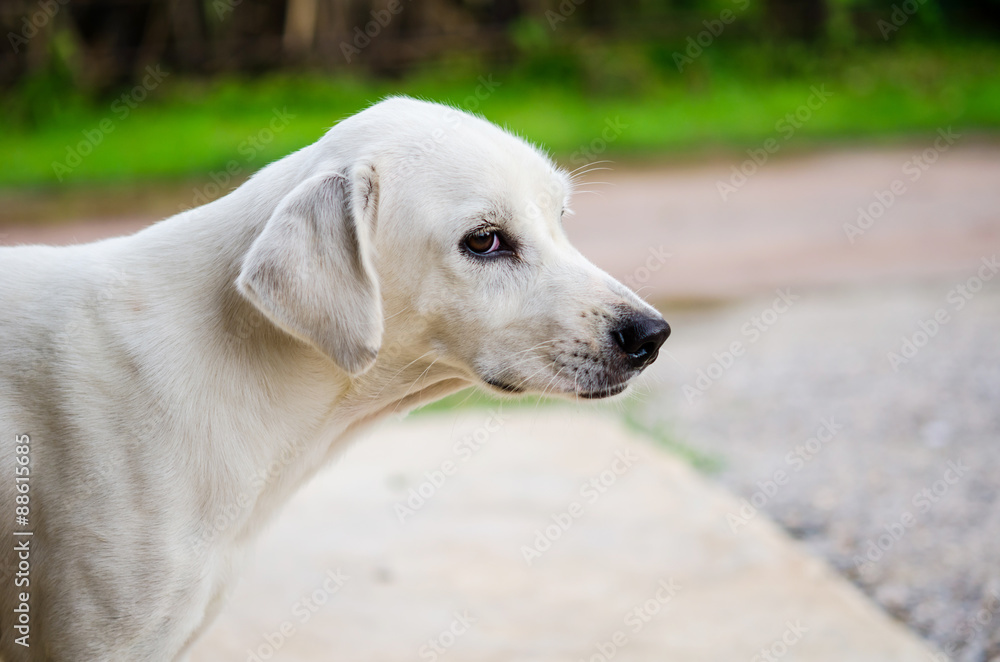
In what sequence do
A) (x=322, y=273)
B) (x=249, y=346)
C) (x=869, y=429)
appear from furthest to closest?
(x=869, y=429) → (x=249, y=346) → (x=322, y=273)

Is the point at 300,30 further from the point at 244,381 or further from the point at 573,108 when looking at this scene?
the point at 244,381

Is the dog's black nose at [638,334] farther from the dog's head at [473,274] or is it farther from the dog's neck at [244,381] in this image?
the dog's neck at [244,381]

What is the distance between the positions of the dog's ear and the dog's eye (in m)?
0.30

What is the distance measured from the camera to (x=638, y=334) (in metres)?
2.67

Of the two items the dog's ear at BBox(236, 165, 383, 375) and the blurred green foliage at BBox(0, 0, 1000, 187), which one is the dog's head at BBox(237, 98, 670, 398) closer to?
the dog's ear at BBox(236, 165, 383, 375)

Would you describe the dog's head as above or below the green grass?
above

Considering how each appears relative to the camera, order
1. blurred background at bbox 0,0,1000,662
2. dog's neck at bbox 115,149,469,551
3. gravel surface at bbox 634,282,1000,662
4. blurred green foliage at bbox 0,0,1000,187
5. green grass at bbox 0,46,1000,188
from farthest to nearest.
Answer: blurred green foliage at bbox 0,0,1000,187
green grass at bbox 0,46,1000,188
blurred background at bbox 0,0,1000,662
gravel surface at bbox 634,282,1000,662
dog's neck at bbox 115,149,469,551

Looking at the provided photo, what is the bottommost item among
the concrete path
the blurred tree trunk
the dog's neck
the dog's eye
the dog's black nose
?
the blurred tree trunk

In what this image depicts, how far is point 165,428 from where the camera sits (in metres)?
2.42

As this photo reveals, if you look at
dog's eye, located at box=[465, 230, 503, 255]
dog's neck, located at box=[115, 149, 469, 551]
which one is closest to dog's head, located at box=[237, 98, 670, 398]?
dog's eye, located at box=[465, 230, 503, 255]

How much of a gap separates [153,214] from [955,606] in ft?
29.4

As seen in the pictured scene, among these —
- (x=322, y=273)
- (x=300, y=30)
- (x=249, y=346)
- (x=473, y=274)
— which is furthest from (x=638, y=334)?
(x=300, y=30)

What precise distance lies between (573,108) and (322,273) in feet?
34.3

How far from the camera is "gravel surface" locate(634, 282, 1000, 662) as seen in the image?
13.3 ft
